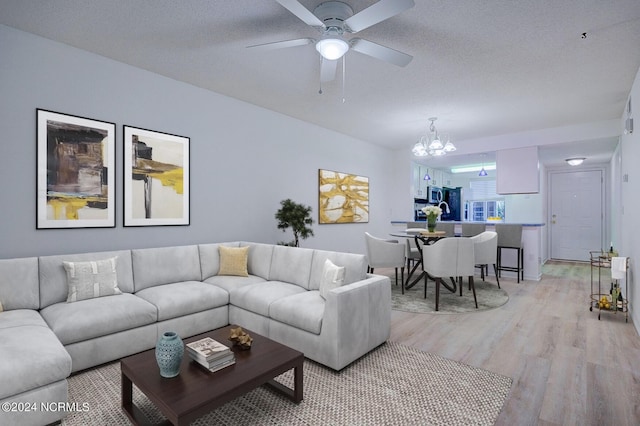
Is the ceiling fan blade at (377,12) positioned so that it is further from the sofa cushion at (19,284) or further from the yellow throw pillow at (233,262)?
the sofa cushion at (19,284)

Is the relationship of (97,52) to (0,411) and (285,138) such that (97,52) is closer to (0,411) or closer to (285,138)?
(285,138)

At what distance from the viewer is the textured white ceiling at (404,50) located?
2.45m

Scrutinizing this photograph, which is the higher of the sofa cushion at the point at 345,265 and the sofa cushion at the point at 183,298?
the sofa cushion at the point at 345,265

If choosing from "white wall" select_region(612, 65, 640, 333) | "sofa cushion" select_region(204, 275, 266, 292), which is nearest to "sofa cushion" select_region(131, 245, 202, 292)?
"sofa cushion" select_region(204, 275, 266, 292)

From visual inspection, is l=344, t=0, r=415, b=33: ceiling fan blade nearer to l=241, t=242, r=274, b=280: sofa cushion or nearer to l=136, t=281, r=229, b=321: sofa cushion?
l=241, t=242, r=274, b=280: sofa cushion

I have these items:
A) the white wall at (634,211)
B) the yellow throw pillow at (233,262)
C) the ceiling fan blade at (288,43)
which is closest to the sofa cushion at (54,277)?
the yellow throw pillow at (233,262)

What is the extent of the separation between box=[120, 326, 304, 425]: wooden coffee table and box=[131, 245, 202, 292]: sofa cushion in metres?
1.33

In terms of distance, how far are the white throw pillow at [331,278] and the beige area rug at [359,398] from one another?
1.94ft

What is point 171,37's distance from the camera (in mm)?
2869

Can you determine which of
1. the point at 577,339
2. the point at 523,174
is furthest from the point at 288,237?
the point at 523,174

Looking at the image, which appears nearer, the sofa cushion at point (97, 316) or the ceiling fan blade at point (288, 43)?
the sofa cushion at point (97, 316)

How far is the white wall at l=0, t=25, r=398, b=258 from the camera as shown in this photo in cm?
278

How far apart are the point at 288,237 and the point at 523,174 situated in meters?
4.34

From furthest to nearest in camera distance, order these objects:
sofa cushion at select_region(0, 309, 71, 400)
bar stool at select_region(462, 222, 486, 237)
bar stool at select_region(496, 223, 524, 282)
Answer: bar stool at select_region(462, 222, 486, 237) < bar stool at select_region(496, 223, 524, 282) < sofa cushion at select_region(0, 309, 71, 400)
